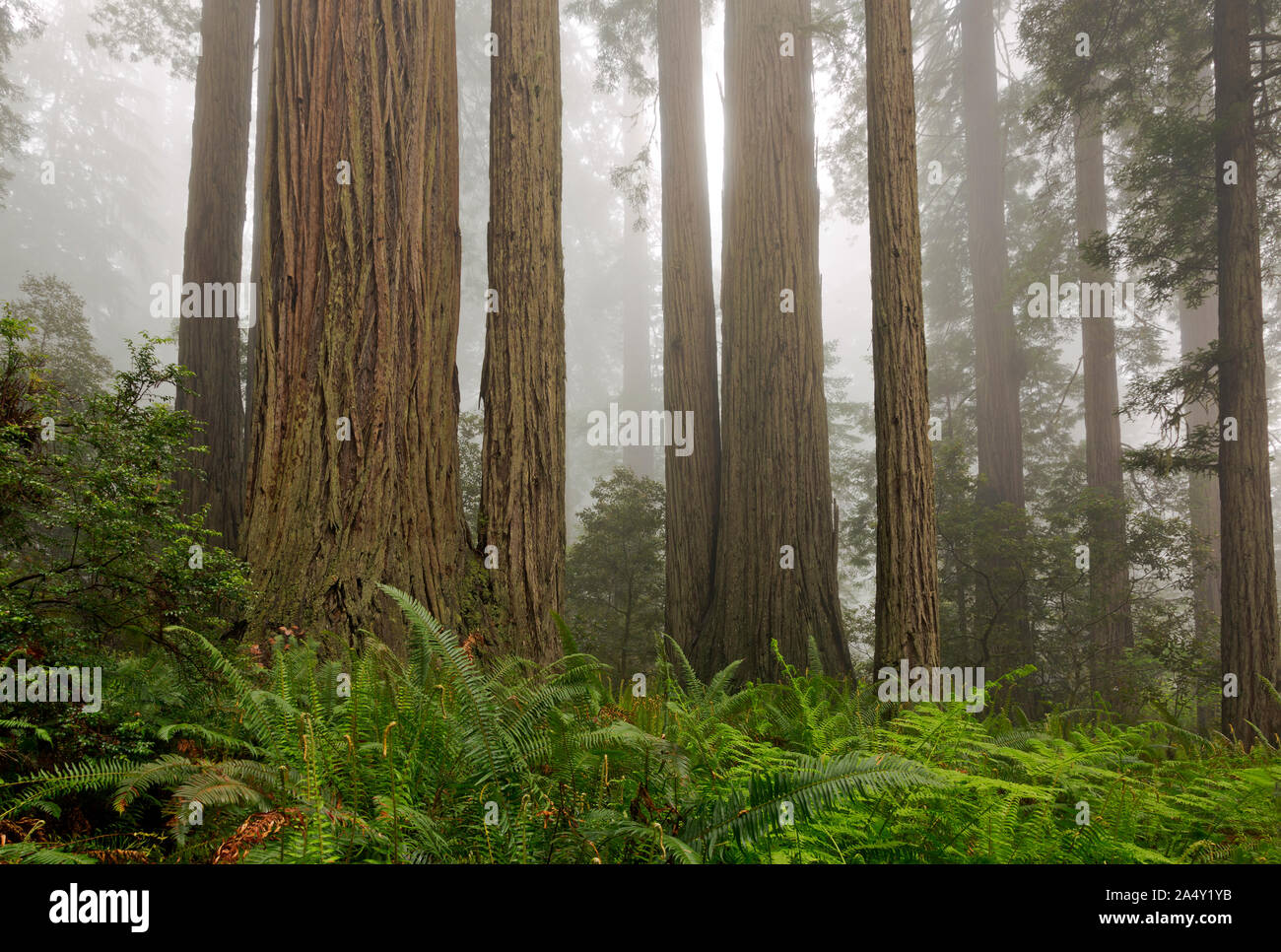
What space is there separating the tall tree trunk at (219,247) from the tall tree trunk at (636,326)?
22243 millimetres

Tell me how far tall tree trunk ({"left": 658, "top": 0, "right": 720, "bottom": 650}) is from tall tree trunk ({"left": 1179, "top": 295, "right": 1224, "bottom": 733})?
16.1 ft

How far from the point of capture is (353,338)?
3738 millimetres

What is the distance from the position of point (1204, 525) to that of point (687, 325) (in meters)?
13.7

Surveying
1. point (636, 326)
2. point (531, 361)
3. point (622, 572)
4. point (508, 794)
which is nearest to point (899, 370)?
point (531, 361)

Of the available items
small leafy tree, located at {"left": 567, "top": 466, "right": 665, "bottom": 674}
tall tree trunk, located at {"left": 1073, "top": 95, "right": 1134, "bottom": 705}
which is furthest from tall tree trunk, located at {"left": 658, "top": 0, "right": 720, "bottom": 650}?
tall tree trunk, located at {"left": 1073, "top": 95, "right": 1134, "bottom": 705}

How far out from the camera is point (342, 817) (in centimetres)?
171

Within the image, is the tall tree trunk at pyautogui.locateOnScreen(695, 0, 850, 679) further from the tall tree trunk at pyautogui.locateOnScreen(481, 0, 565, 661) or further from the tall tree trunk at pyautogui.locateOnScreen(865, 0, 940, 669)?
the tall tree trunk at pyautogui.locateOnScreen(481, 0, 565, 661)

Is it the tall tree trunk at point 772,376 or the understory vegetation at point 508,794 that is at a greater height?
the tall tree trunk at point 772,376

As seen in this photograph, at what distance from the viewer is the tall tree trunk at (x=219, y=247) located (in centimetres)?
829

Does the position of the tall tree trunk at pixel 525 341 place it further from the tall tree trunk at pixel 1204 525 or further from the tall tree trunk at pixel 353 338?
the tall tree trunk at pixel 1204 525

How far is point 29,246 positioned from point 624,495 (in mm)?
40412

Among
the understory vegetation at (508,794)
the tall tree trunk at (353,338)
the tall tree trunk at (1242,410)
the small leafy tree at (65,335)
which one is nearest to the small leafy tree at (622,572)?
the tall tree trunk at (1242,410)
